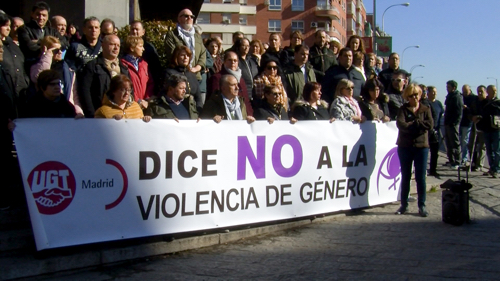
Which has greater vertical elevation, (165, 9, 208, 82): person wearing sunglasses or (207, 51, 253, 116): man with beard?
(165, 9, 208, 82): person wearing sunglasses

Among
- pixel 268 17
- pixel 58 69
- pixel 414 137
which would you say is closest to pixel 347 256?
pixel 414 137

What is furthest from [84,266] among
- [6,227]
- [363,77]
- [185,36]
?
[363,77]

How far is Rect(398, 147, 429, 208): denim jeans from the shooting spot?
7883 millimetres

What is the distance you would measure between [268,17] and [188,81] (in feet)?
230

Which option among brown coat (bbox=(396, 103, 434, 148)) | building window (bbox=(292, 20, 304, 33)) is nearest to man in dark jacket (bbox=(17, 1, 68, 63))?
brown coat (bbox=(396, 103, 434, 148))

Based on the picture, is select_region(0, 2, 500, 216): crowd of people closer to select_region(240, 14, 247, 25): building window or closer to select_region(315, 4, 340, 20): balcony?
select_region(240, 14, 247, 25): building window

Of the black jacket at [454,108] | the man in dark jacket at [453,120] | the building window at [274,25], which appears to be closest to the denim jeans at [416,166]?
the man in dark jacket at [453,120]

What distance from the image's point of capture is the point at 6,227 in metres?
5.85

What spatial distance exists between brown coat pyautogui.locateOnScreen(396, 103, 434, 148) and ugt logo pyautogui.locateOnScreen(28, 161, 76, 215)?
470 centimetres

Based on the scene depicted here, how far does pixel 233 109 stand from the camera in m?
7.24

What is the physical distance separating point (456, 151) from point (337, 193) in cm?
726

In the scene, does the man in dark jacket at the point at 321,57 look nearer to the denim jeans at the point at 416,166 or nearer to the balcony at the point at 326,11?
the denim jeans at the point at 416,166

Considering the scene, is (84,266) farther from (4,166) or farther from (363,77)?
(363,77)

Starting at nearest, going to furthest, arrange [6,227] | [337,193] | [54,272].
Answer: [54,272]
[6,227]
[337,193]
